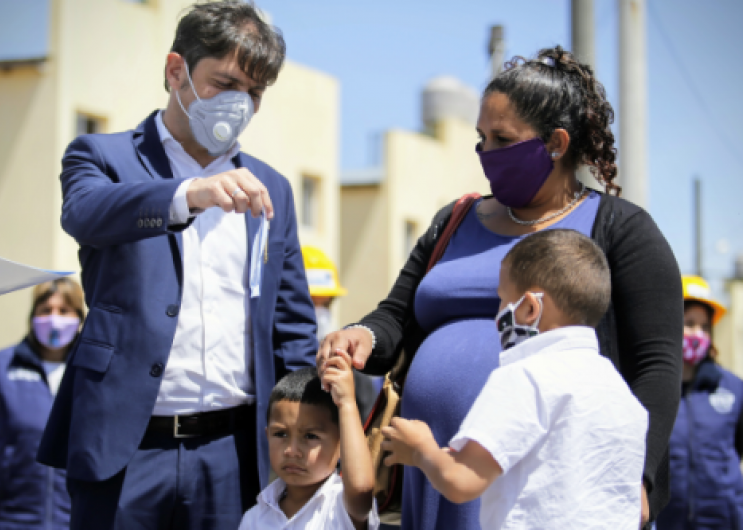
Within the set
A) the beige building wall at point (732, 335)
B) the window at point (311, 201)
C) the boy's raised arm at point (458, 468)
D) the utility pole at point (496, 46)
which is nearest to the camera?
the boy's raised arm at point (458, 468)

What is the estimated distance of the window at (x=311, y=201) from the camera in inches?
830

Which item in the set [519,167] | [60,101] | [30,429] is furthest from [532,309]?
[60,101]

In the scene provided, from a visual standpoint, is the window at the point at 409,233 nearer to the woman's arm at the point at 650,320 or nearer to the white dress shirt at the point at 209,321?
the white dress shirt at the point at 209,321

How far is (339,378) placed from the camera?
109 inches

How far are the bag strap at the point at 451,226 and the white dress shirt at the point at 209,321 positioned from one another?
62 cm

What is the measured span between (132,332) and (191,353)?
20cm

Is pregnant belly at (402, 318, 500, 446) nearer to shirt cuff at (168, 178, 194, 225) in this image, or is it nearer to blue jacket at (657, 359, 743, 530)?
shirt cuff at (168, 178, 194, 225)

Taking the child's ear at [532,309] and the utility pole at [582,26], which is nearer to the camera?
the child's ear at [532,309]

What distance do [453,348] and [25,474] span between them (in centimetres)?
386

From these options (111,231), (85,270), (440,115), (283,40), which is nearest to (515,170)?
(283,40)

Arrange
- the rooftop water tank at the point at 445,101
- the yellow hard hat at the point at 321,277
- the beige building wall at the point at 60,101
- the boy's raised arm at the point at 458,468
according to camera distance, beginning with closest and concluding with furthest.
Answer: the boy's raised arm at the point at 458,468 → the yellow hard hat at the point at 321,277 → the beige building wall at the point at 60,101 → the rooftop water tank at the point at 445,101

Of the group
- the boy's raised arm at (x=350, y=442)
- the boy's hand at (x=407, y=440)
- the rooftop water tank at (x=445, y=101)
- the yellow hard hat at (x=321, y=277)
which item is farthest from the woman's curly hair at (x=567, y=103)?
the rooftop water tank at (x=445, y=101)

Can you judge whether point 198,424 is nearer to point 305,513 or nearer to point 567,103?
point 305,513

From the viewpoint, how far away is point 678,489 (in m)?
6.39
